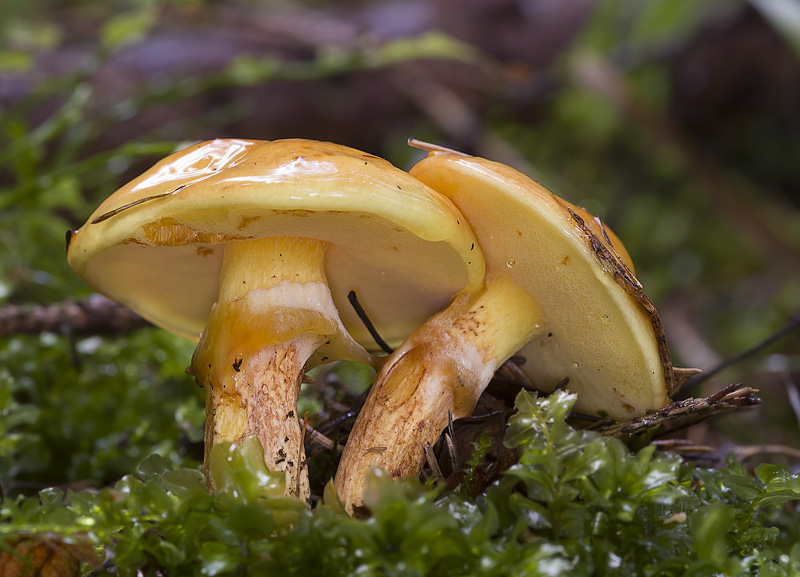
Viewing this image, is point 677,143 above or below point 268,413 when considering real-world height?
above

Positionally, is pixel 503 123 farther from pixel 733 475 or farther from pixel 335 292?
pixel 733 475

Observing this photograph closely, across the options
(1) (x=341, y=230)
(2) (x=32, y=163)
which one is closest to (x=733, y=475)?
(1) (x=341, y=230)

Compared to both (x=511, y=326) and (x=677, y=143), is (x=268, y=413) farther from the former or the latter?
(x=677, y=143)

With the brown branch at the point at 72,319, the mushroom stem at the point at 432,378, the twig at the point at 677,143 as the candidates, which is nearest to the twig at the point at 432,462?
the mushroom stem at the point at 432,378

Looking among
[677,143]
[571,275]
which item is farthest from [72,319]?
[677,143]

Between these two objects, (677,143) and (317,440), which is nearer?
(317,440)

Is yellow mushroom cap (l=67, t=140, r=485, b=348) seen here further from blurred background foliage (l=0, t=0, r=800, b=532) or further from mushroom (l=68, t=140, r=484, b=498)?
blurred background foliage (l=0, t=0, r=800, b=532)

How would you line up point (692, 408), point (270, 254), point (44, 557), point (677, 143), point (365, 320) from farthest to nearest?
point (677, 143), point (365, 320), point (270, 254), point (692, 408), point (44, 557)

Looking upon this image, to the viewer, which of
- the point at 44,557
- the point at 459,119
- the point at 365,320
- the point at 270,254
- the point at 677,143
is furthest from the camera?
the point at 459,119
